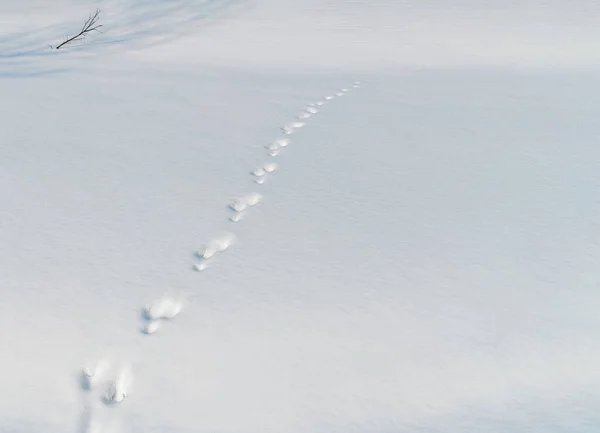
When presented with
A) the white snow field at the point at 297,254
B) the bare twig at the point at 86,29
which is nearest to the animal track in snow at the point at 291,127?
the white snow field at the point at 297,254

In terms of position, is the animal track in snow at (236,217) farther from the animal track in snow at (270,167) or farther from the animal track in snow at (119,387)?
the animal track in snow at (119,387)

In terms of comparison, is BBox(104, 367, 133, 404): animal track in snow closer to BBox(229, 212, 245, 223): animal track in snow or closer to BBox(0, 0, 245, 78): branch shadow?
BBox(229, 212, 245, 223): animal track in snow

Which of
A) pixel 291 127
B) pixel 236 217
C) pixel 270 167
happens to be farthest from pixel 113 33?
pixel 236 217

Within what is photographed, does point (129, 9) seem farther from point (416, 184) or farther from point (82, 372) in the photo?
point (82, 372)

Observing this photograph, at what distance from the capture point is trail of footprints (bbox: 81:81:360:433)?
132 centimetres

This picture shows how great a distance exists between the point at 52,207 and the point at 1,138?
77 centimetres

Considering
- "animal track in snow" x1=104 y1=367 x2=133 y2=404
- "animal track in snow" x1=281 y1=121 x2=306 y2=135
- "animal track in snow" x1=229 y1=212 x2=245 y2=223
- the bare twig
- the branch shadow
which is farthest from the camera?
the bare twig

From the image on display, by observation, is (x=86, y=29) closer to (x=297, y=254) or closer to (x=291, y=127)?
(x=291, y=127)

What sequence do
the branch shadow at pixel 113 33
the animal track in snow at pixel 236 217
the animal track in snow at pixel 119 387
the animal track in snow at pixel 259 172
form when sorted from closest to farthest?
the animal track in snow at pixel 119 387 < the animal track in snow at pixel 236 217 < the animal track in snow at pixel 259 172 < the branch shadow at pixel 113 33

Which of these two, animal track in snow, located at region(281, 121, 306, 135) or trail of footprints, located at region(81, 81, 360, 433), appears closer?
trail of footprints, located at region(81, 81, 360, 433)

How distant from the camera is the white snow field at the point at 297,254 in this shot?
133 cm

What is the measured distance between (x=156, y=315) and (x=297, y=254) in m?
0.49

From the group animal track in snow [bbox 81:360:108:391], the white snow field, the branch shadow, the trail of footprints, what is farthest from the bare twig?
animal track in snow [bbox 81:360:108:391]

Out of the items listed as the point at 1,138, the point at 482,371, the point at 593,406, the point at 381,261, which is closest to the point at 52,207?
the point at 1,138
